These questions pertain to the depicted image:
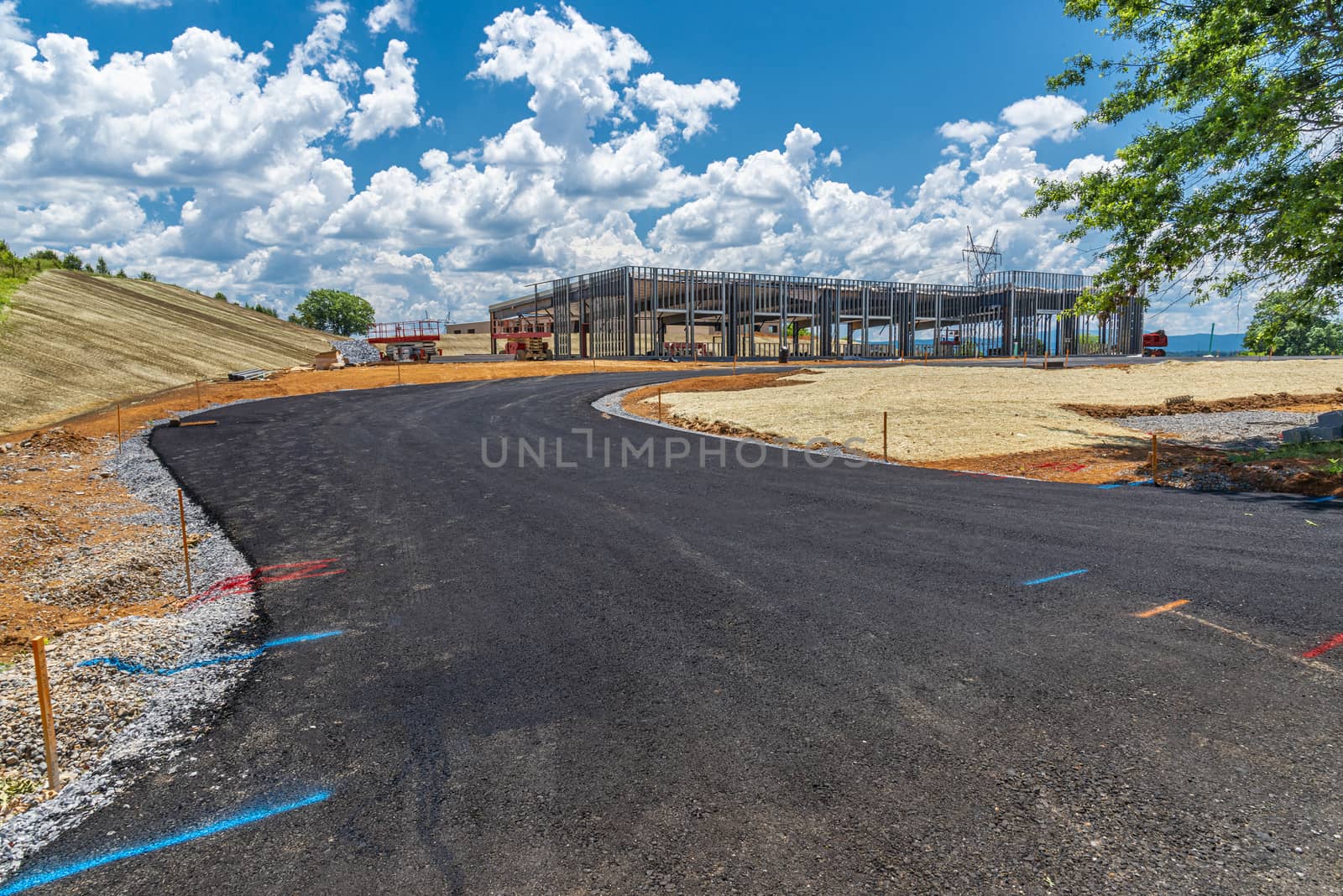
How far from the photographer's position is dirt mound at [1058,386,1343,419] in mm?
21578

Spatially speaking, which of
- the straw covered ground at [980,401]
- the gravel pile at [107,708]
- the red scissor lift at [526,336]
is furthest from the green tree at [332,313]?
the gravel pile at [107,708]

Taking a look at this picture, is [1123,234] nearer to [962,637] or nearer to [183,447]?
[962,637]

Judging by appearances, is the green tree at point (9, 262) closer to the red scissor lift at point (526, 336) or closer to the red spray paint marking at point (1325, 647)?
the red scissor lift at point (526, 336)

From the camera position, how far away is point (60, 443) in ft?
53.5

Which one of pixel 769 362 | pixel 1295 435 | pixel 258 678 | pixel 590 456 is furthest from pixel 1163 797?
pixel 769 362

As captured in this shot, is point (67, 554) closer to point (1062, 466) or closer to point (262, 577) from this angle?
point (262, 577)

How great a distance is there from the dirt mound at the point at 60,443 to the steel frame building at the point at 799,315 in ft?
143

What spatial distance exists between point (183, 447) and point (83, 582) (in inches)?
449

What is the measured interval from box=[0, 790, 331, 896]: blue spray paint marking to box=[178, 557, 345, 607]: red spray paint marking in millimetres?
4130

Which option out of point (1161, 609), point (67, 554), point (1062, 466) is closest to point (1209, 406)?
point (1062, 466)

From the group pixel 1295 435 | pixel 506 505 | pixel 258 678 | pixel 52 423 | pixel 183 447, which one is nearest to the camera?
pixel 258 678

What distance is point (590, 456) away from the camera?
1537 centimetres

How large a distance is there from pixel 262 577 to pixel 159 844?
473 centimetres

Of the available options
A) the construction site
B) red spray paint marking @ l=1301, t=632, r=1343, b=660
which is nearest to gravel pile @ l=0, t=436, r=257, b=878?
the construction site
